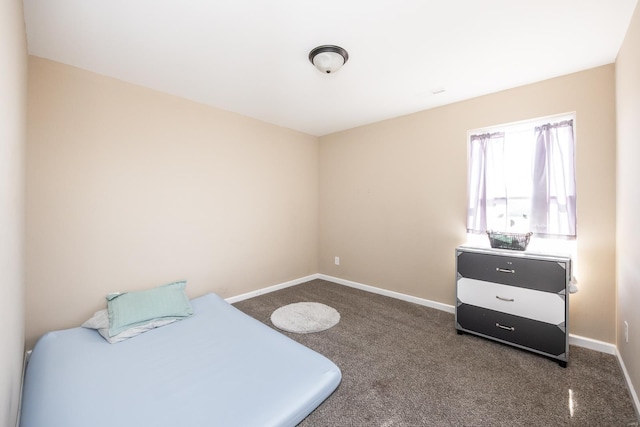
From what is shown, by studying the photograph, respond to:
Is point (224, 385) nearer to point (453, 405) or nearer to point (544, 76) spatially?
point (453, 405)

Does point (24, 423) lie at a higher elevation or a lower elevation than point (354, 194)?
lower

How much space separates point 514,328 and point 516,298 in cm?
26

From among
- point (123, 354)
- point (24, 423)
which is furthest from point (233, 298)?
point (24, 423)

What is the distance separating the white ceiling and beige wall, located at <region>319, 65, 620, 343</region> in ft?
0.80

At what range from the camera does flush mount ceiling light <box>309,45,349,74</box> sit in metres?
1.98

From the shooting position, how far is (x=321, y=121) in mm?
3764

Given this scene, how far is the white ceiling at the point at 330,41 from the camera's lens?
1620 millimetres

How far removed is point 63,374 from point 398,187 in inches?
140

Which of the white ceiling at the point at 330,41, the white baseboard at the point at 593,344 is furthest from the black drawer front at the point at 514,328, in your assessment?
the white ceiling at the point at 330,41

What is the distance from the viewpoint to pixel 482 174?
2.88 meters

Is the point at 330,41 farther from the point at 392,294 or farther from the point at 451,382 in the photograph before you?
the point at 392,294

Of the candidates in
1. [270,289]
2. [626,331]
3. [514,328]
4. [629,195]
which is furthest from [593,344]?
[270,289]

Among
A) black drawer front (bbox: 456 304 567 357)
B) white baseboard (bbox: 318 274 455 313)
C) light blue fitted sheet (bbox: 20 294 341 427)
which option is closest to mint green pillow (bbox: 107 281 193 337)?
light blue fitted sheet (bbox: 20 294 341 427)

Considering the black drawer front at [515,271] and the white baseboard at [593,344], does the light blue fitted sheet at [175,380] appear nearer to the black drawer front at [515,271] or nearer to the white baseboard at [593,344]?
the black drawer front at [515,271]
